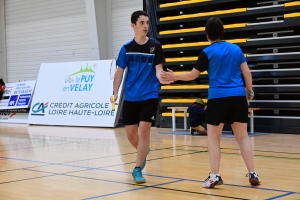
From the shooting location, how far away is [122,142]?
10.1 meters

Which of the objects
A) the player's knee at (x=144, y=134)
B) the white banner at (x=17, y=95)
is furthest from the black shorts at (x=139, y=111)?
the white banner at (x=17, y=95)

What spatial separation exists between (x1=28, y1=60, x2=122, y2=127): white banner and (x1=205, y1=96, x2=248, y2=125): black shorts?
28.9ft

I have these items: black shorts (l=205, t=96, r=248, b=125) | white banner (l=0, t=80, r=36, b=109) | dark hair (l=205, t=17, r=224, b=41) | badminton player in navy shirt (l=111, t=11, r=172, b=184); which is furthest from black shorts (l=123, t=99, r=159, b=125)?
white banner (l=0, t=80, r=36, b=109)

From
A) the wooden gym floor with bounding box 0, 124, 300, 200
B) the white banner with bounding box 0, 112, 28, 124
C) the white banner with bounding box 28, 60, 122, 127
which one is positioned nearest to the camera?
the wooden gym floor with bounding box 0, 124, 300, 200

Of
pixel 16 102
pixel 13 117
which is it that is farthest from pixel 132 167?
pixel 13 117

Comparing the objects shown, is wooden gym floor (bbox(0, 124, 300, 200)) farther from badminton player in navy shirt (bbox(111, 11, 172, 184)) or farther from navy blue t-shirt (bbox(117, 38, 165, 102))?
navy blue t-shirt (bbox(117, 38, 165, 102))

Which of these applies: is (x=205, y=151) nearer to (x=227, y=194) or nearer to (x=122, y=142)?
(x=122, y=142)

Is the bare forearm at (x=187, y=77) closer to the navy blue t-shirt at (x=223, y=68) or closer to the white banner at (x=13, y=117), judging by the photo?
the navy blue t-shirt at (x=223, y=68)

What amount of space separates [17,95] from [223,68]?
516 inches

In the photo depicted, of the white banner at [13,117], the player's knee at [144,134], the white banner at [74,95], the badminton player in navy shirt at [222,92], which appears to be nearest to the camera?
the badminton player in navy shirt at [222,92]

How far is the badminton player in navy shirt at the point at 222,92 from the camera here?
5.17 meters

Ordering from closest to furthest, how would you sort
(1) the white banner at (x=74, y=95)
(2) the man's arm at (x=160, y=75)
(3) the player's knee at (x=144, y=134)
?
1. (2) the man's arm at (x=160, y=75)
2. (3) the player's knee at (x=144, y=134)
3. (1) the white banner at (x=74, y=95)

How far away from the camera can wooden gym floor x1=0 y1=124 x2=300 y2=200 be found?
5039 millimetres

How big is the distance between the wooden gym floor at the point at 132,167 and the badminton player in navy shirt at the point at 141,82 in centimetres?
52
